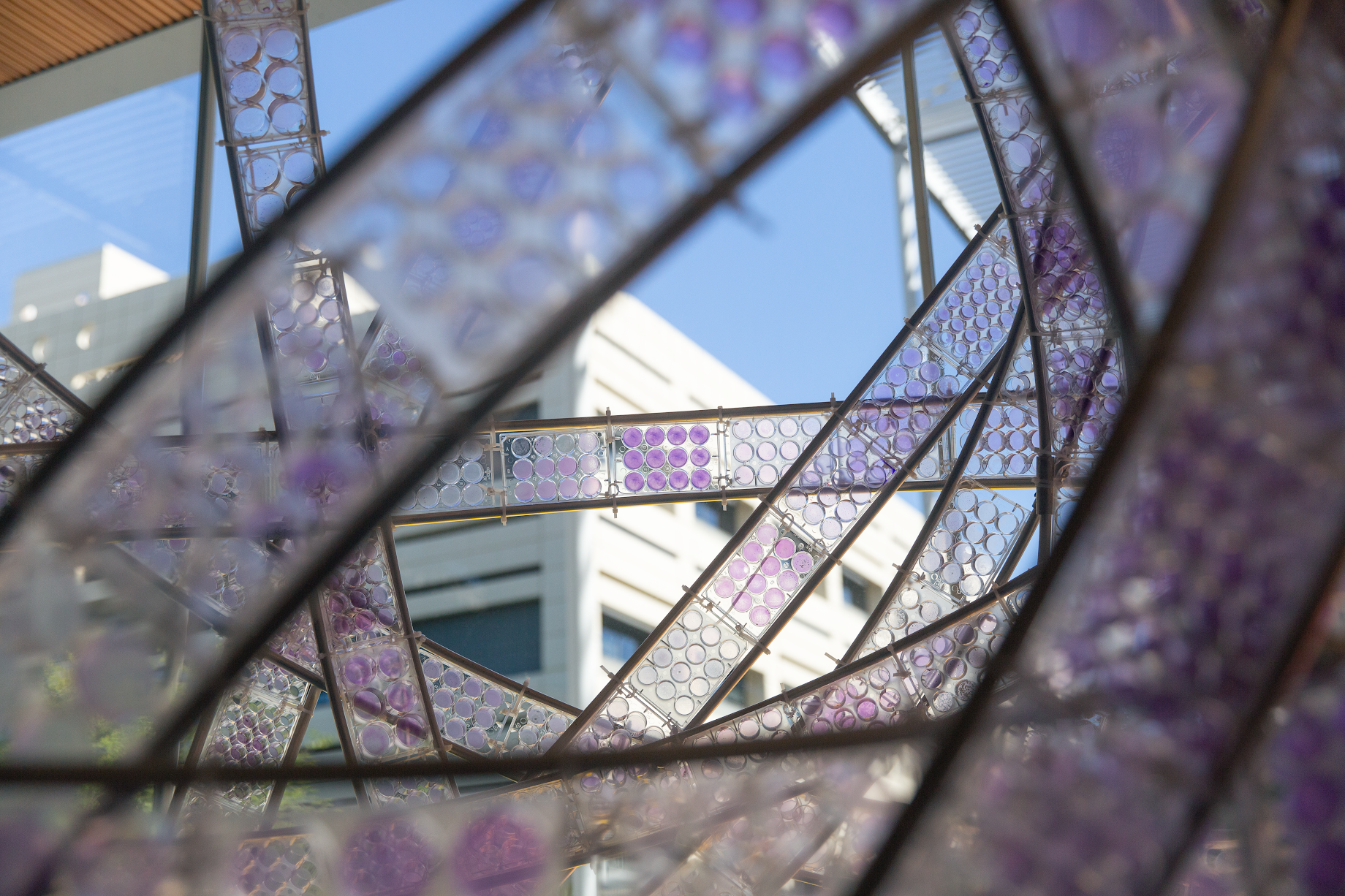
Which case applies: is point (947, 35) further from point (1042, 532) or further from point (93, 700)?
point (93, 700)

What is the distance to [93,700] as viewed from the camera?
3.93 ft

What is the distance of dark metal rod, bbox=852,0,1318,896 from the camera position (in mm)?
886

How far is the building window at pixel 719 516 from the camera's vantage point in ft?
39.9

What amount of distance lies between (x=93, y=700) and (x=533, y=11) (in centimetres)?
90

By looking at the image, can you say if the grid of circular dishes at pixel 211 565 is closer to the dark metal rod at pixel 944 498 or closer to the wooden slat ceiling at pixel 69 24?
the dark metal rod at pixel 944 498

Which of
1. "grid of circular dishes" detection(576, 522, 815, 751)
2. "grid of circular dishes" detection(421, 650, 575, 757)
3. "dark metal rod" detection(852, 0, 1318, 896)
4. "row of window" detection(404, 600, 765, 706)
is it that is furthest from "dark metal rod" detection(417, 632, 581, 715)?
"row of window" detection(404, 600, 765, 706)

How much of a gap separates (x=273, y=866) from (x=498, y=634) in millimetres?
8536

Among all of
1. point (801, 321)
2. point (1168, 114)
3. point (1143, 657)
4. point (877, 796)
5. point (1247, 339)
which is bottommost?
point (877, 796)

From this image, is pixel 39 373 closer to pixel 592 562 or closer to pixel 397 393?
pixel 397 393

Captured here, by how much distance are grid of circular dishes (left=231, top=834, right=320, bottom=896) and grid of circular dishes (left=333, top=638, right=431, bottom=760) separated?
31.5 inches

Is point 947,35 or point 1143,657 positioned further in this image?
point 947,35

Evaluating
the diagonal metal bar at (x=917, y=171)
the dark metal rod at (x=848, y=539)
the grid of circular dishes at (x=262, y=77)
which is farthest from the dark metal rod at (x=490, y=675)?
the diagonal metal bar at (x=917, y=171)

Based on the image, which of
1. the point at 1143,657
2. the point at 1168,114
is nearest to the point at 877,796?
the point at 1143,657

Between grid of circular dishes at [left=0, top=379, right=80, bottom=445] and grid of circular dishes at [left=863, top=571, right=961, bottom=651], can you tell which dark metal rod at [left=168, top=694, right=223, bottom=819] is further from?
grid of circular dishes at [left=863, top=571, right=961, bottom=651]
